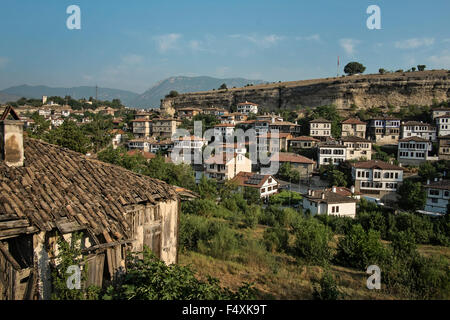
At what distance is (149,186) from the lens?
6840mm

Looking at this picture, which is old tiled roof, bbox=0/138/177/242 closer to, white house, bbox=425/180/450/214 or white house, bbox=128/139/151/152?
white house, bbox=425/180/450/214

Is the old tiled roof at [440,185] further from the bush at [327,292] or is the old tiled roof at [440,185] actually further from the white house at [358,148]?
the bush at [327,292]

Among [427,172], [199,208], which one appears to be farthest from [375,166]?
[199,208]

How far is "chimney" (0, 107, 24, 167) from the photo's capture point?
18.2 ft

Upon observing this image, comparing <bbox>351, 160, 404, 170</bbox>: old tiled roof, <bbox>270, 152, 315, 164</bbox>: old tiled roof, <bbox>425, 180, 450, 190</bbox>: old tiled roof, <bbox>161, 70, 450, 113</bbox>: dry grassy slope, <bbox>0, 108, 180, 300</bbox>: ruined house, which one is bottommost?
<bbox>425, 180, 450, 190</bbox>: old tiled roof

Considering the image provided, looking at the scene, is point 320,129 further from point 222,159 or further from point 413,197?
point 413,197

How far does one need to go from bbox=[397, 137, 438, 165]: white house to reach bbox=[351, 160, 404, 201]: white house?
8.17 m

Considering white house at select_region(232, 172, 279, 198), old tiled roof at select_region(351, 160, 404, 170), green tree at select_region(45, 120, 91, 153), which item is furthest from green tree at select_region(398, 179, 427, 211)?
green tree at select_region(45, 120, 91, 153)

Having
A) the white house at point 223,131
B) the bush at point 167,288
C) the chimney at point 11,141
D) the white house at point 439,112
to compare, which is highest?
the white house at point 439,112

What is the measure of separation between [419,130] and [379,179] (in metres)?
→ 19.4

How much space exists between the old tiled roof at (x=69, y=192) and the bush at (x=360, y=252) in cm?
788

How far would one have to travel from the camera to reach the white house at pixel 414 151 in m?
41.5

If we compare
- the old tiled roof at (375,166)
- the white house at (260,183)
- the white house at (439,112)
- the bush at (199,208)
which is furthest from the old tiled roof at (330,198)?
the white house at (439,112)
